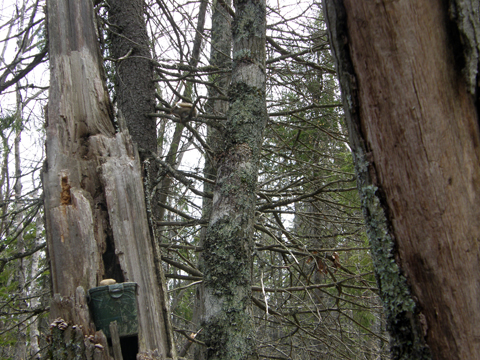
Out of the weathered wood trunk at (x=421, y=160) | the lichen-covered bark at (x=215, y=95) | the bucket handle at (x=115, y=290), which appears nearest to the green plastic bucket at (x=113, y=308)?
the bucket handle at (x=115, y=290)

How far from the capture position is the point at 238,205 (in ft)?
9.53

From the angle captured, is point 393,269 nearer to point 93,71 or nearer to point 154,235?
point 154,235

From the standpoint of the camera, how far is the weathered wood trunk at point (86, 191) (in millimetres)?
2318

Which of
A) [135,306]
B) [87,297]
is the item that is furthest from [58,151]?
[135,306]

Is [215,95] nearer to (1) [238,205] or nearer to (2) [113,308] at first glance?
(1) [238,205]

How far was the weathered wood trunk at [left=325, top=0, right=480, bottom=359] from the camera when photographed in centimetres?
90

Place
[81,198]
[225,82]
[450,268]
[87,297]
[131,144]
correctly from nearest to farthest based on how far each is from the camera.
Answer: [450,268], [87,297], [81,198], [131,144], [225,82]

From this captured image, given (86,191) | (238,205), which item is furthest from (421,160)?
(86,191)

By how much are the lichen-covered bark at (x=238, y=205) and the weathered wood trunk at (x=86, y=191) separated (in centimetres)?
42

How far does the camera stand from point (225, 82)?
5934mm

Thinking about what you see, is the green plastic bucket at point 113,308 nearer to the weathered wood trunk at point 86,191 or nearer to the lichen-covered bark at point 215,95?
the weathered wood trunk at point 86,191

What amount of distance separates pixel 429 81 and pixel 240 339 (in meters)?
→ 2.12

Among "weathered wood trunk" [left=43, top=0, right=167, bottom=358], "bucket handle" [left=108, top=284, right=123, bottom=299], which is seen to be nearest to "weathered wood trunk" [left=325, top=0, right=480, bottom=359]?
"bucket handle" [left=108, top=284, right=123, bottom=299]

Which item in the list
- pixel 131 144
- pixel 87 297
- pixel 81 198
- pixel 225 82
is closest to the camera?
pixel 87 297
